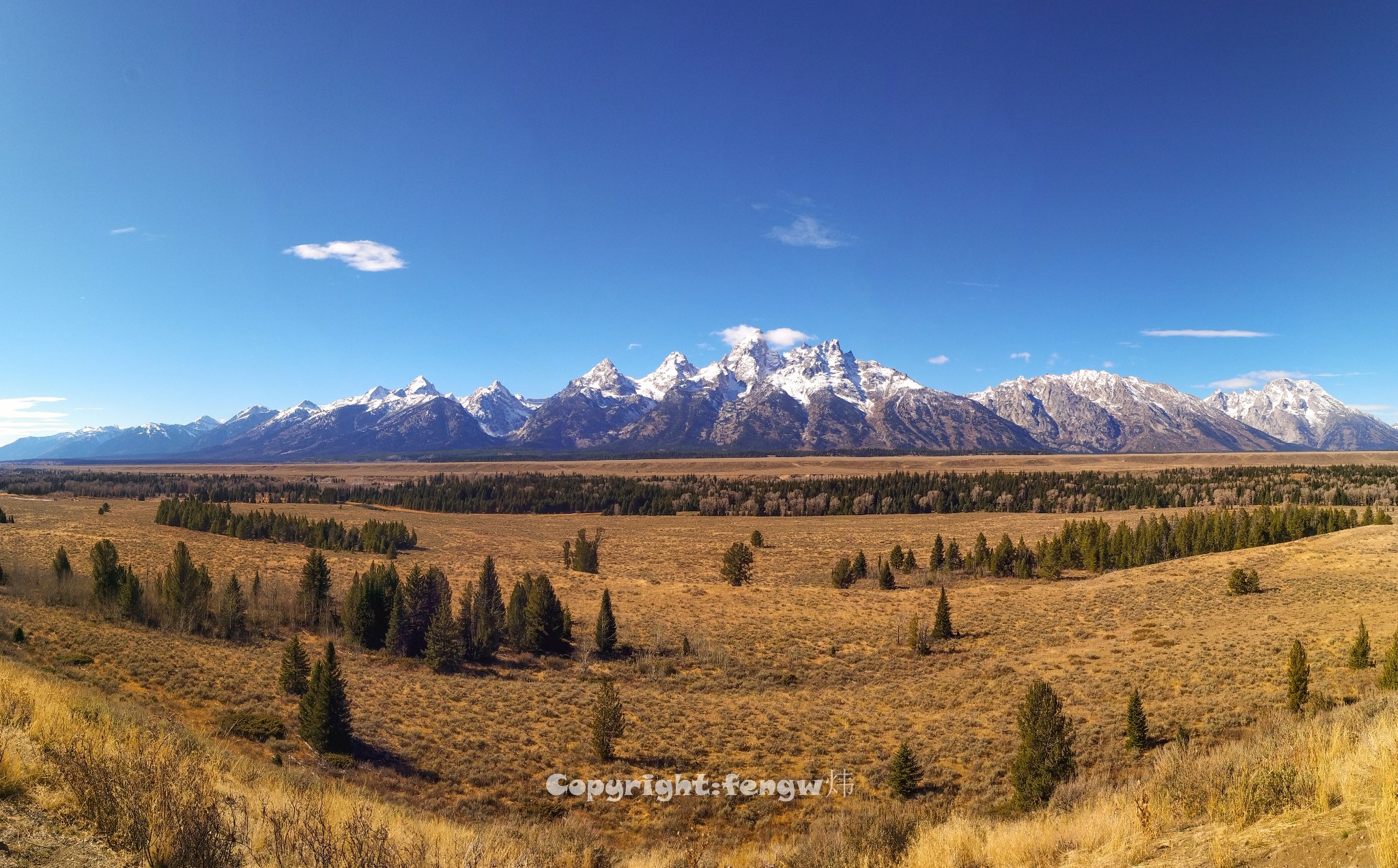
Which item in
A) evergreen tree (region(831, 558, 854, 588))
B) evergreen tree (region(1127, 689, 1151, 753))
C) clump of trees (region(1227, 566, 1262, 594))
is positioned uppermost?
evergreen tree (region(1127, 689, 1151, 753))

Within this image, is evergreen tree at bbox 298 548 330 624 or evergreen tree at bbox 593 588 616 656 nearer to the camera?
evergreen tree at bbox 593 588 616 656

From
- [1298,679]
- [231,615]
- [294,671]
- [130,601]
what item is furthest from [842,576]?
[130,601]

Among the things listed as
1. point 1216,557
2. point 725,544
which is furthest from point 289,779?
point 725,544

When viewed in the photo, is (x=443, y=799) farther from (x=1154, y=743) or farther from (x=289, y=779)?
(x=1154, y=743)

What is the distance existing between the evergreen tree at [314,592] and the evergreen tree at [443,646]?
551 inches

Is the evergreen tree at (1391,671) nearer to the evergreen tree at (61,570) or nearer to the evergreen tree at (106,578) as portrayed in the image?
the evergreen tree at (106,578)

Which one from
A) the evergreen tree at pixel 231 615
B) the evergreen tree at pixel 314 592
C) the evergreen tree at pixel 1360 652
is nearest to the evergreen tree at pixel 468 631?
the evergreen tree at pixel 314 592

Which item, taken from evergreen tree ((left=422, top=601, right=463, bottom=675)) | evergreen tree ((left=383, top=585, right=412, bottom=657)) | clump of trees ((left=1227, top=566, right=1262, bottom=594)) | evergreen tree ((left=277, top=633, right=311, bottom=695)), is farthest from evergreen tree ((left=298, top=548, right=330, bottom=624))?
clump of trees ((left=1227, top=566, right=1262, bottom=594))

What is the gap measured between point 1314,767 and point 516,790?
62.6ft

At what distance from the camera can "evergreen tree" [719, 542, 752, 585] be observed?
197 ft

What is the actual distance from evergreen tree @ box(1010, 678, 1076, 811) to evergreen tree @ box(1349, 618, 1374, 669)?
44.5ft

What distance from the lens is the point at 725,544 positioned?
87.2m

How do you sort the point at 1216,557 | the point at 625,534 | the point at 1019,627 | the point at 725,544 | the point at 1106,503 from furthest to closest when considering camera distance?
the point at 1106,503 → the point at 625,534 → the point at 725,544 → the point at 1216,557 → the point at 1019,627

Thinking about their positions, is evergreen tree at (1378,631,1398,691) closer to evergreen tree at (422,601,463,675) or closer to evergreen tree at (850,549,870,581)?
evergreen tree at (422,601,463,675)
